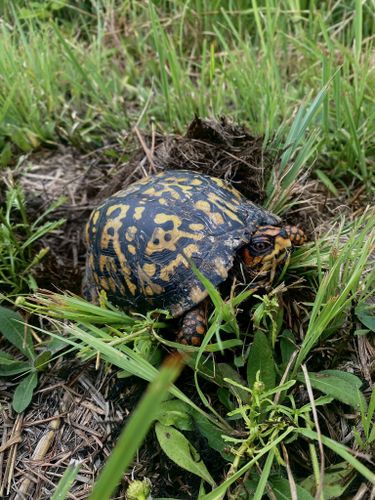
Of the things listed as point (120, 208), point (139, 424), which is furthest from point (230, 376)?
point (139, 424)

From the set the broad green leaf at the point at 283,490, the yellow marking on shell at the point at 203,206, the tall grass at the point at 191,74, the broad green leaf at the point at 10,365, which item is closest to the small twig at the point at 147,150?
the tall grass at the point at 191,74

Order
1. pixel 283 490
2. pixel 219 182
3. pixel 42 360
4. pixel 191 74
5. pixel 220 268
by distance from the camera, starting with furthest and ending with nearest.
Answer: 1. pixel 191 74
2. pixel 219 182
3. pixel 42 360
4. pixel 220 268
5. pixel 283 490

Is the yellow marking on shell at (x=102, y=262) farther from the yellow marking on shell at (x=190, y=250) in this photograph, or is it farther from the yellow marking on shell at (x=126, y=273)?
the yellow marking on shell at (x=190, y=250)

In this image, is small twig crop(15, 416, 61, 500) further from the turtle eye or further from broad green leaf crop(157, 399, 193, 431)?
the turtle eye

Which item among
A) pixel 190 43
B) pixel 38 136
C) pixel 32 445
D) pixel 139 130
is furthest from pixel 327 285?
pixel 190 43

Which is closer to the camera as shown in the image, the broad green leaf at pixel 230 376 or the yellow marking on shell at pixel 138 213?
the broad green leaf at pixel 230 376

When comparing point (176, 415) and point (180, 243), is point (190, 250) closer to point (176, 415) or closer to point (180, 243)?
point (180, 243)
